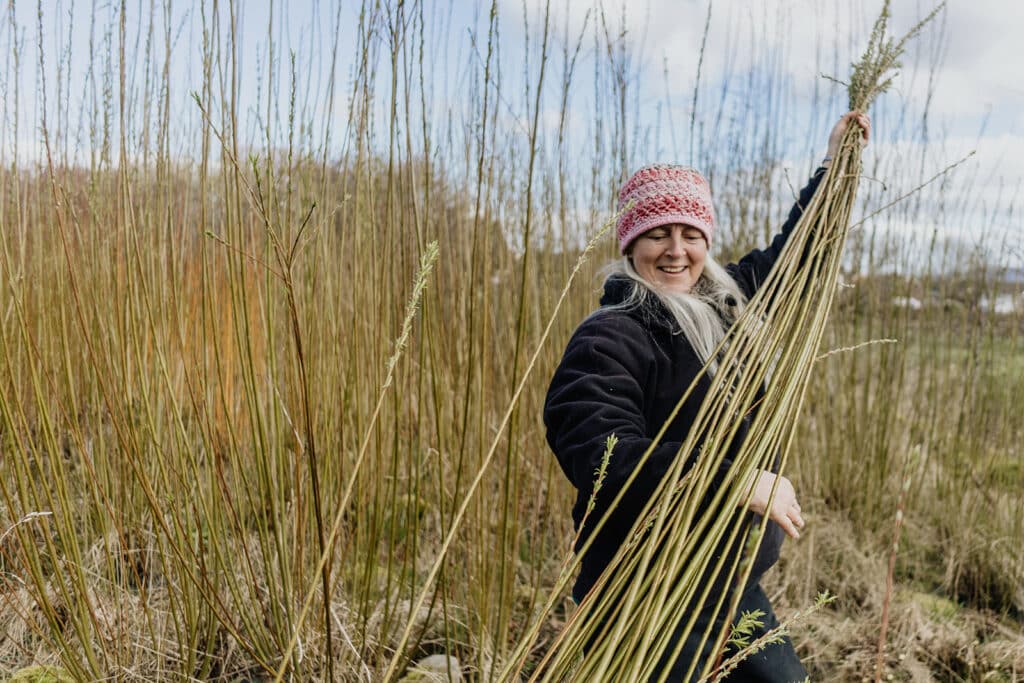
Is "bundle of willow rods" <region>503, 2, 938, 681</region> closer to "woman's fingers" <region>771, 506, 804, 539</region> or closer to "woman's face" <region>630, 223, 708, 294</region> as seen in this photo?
"woman's fingers" <region>771, 506, 804, 539</region>

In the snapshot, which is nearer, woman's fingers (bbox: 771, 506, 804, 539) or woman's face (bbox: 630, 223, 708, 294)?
woman's fingers (bbox: 771, 506, 804, 539)

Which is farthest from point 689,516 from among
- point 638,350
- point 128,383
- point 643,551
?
point 128,383

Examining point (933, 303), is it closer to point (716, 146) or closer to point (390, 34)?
point (716, 146)

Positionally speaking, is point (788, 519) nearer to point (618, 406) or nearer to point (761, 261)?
point (618, 406)

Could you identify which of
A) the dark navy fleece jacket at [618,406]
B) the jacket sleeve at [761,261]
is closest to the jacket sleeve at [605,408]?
the dark navy fleece jacket at [618,406]

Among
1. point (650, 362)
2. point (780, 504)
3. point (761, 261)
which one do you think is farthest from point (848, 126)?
point (780, 504)

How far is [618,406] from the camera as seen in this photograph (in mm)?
1024

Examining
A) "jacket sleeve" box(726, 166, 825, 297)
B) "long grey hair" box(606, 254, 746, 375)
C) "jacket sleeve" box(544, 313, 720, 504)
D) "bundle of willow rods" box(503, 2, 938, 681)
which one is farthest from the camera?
"jacket sleeve" box(726, 166, 825, 297)

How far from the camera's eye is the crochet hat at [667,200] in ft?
4.12

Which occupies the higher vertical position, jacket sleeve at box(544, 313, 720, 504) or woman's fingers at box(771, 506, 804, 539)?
jacket sleeve at box(544, 313, 720, 504)

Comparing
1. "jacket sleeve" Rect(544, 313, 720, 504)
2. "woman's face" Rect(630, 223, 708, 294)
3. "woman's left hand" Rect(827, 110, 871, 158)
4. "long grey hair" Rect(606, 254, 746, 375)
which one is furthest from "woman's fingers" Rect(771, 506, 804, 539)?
"woman's left hand" Rect(827, 110, 871, 158)

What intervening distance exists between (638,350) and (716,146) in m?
1.92

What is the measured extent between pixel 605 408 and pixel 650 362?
21cm

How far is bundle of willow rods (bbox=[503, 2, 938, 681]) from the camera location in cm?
65
